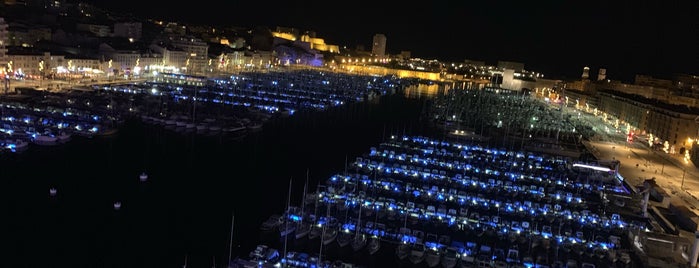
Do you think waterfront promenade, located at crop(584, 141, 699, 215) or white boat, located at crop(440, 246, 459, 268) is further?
waterfront promenade, located at crop(584, 141, 699, 215)

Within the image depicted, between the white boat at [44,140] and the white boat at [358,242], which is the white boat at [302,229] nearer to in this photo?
the white boat at [358,242]

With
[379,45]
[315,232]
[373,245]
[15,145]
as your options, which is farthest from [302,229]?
[379,45]

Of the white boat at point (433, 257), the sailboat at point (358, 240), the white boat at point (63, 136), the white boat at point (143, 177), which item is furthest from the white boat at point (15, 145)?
the white boat at point (433, 257)

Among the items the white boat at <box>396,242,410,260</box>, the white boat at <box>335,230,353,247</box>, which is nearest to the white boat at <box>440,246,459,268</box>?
the white boat at <box>396,242,410,260</box>

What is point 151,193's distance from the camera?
480 inches

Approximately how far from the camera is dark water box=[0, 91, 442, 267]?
9.44 metres

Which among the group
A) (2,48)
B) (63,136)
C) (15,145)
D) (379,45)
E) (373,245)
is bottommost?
(373,245)

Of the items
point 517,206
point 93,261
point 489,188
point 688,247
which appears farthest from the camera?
point 489,188

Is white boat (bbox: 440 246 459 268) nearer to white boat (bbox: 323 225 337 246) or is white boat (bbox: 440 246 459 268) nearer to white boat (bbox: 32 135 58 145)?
white boat (bbox: 323 225 337 246)

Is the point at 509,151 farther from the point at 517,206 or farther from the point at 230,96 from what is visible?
the point at 230,96

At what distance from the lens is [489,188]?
13641 mm

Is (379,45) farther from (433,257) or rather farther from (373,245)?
(433,257)

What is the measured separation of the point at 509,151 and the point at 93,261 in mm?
12867

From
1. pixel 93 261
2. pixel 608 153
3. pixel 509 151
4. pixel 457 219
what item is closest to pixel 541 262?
pixel 457 219
